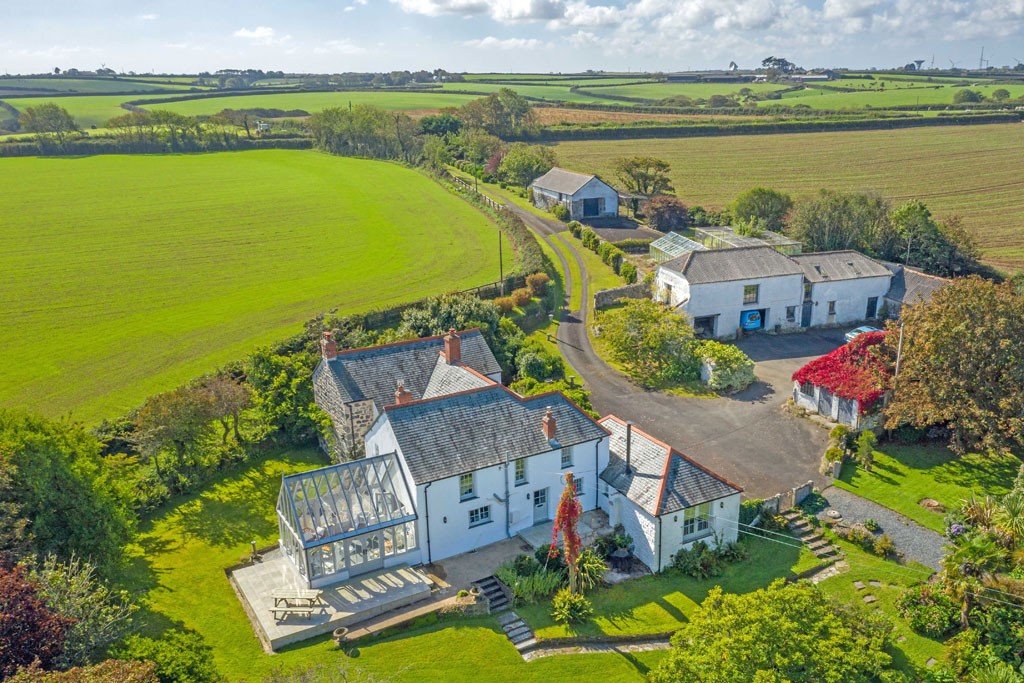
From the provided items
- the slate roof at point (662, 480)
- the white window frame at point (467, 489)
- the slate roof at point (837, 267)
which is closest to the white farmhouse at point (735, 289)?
the slate roof at point (837, 267)

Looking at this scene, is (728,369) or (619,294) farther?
(619,294)

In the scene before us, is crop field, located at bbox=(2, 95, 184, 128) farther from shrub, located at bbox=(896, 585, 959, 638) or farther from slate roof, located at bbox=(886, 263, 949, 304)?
shrub, located at bbox=(896, 585, 959, 638)

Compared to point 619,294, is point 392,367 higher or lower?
higher

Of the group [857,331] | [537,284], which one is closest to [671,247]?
[537,284]

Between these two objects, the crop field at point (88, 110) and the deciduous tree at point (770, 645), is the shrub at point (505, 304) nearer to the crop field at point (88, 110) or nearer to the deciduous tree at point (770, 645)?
the deciduous tree at point (770, 645)

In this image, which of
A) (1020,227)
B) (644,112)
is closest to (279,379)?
(1020,227)

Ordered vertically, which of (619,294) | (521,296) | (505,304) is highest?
(521,296)

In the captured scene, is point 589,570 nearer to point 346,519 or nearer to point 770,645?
point 770,645

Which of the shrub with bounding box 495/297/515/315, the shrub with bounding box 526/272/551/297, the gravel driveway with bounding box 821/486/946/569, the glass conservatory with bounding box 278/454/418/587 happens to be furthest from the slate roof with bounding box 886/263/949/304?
the glass conservatory with bounding box 278/454/418/587
